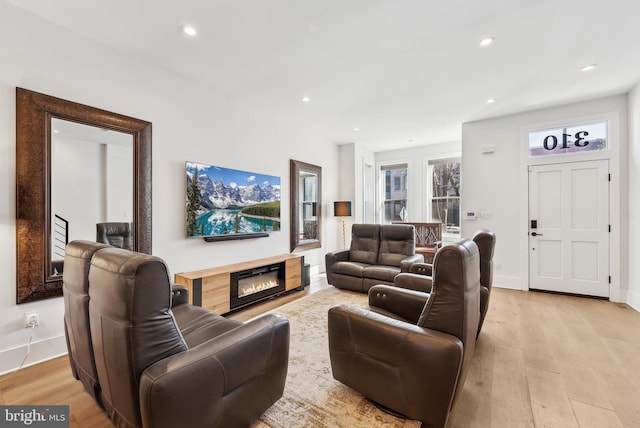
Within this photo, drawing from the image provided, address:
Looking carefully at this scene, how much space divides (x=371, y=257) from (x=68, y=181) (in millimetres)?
3803

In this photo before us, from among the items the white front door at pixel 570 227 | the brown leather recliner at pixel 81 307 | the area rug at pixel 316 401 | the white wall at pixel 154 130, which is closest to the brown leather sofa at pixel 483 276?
the area rug at pixel 316 401

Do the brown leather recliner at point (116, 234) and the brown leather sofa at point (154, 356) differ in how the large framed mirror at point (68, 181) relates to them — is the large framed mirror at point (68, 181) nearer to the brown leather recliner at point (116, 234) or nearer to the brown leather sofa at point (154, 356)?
the brown leather recliner at point (116, 234)

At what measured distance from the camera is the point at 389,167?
681 centimetres

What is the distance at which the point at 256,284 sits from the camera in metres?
3.69

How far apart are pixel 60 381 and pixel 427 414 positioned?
8.21ft

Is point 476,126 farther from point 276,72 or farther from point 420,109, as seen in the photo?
point 276,72

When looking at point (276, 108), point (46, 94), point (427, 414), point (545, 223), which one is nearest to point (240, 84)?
point (276, 108)

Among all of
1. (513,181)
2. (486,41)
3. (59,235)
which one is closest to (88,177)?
(59,235)

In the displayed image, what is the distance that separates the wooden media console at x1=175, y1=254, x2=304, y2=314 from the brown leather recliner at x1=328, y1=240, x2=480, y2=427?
1.87 metres

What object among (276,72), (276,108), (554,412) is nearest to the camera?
(554,412)

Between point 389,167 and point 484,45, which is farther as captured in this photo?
point 389,167

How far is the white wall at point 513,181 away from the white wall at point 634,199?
10 cm

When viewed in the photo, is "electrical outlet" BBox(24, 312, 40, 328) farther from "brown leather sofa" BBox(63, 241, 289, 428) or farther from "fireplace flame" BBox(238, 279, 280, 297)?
"fireplace flame" BBox(238, 279, 280, 297)

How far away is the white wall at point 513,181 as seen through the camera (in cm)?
373
